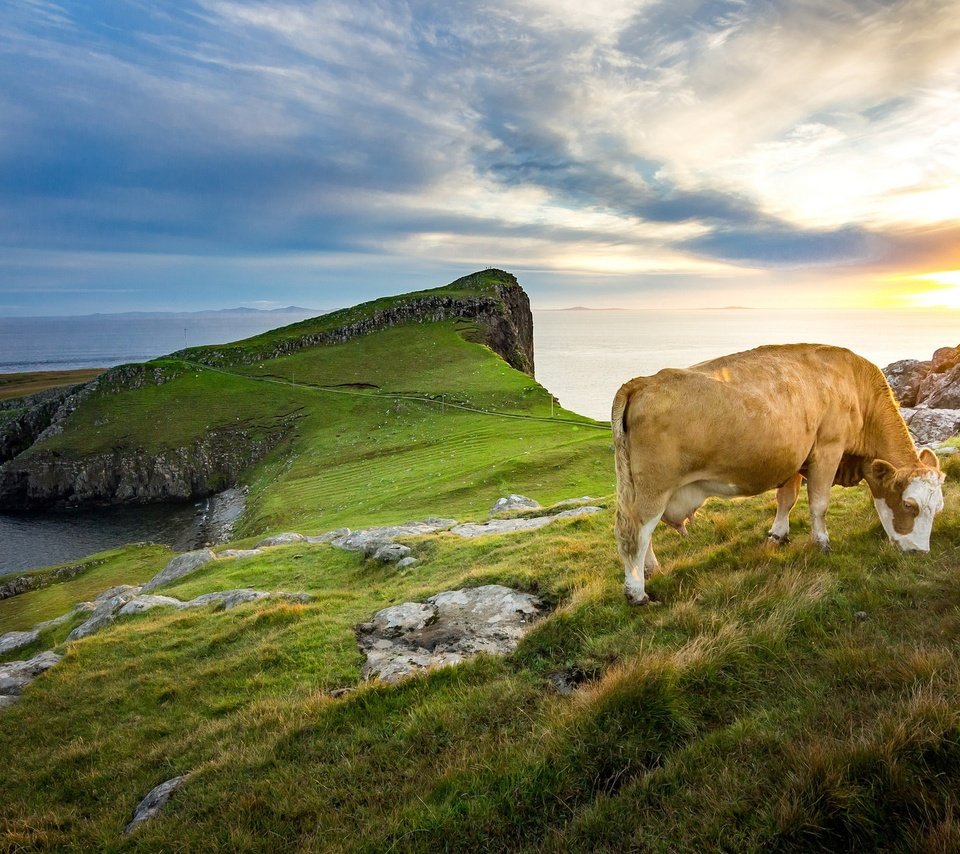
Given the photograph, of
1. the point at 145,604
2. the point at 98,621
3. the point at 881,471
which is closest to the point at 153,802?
the point at 881,471

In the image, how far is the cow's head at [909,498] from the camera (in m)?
8.30

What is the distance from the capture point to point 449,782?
4.68 meters

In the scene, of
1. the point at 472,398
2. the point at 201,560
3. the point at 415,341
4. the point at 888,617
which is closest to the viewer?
the point at 888,617

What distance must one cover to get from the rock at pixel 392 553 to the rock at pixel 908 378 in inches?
1513

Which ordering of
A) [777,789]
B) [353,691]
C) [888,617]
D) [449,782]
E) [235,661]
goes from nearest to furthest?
[777,789] → [449,782] → [888,617] → [353,691] → [235,661]

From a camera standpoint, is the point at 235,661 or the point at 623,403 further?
the point at 235,661

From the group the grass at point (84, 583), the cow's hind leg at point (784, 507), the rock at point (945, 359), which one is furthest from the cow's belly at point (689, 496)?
the rock at point (945, 359)

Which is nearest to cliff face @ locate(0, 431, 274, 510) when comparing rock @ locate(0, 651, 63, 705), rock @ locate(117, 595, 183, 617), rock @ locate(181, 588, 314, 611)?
rock @ locate(117, 595, 183, 617)

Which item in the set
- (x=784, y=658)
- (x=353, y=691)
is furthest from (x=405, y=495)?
(x=784, y=658)

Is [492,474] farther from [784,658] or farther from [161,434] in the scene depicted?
[161,434]

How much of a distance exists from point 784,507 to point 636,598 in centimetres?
385

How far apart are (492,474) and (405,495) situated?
23.2ft

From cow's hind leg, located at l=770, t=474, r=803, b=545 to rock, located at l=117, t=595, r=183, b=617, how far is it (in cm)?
1860

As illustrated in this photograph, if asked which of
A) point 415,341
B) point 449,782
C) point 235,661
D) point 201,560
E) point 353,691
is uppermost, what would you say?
point 415,341
